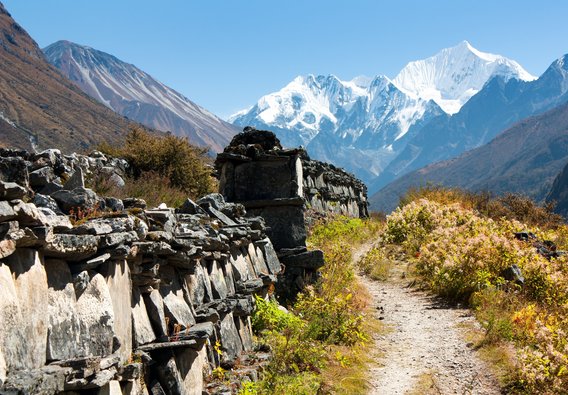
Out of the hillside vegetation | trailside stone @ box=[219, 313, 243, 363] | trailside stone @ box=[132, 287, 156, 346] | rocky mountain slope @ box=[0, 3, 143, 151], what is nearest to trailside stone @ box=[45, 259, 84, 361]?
trailside stone @ box=[132, 287, 156, 346]

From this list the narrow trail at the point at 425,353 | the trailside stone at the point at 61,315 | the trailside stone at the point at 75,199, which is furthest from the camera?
the narrow trail at the point at 425,353

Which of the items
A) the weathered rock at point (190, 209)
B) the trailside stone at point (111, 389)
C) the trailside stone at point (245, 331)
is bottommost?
the trailside stone at point (245, 331)

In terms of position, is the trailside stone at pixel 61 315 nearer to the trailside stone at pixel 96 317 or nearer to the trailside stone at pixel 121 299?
the trailside stone at pixel 96 317

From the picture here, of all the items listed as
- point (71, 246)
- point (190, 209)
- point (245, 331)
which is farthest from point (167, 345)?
point (190, 209)

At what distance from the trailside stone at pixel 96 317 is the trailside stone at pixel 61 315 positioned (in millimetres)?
65

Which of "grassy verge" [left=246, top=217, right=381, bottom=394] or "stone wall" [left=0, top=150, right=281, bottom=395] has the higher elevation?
"stone wall" [left=0, top=150, right=281, bottom=395]

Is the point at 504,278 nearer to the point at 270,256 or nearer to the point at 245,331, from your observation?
the point at 270,256

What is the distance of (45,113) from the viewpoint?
144 meters

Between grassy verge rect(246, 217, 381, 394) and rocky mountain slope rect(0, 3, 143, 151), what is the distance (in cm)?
9956

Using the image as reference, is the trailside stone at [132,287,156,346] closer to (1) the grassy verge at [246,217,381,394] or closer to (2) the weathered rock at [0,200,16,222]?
(1) the grassy verge at [246,217,381,394]

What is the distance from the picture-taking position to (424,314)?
37.7 feet

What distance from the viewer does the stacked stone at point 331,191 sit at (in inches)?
1025

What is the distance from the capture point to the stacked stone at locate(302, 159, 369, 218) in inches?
1025

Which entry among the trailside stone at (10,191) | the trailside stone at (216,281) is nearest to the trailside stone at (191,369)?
the trailside stone at (216,281)
